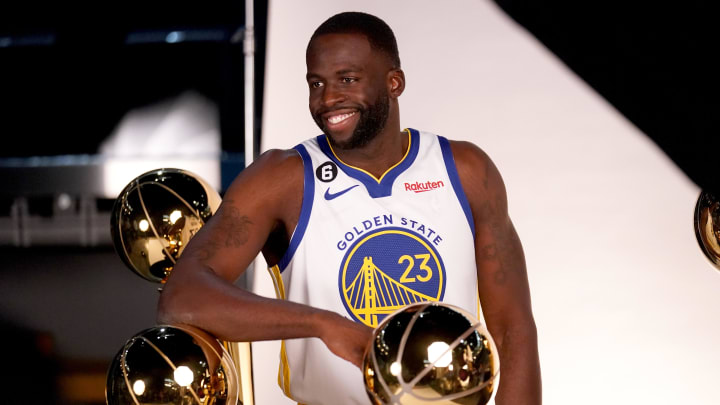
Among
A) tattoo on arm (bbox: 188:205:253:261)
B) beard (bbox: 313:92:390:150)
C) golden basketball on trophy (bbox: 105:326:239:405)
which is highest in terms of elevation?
beard (bbox: 313:92:390:150)

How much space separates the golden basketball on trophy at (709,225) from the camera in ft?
4.39

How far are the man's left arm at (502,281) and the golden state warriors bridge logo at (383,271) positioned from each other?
9cm

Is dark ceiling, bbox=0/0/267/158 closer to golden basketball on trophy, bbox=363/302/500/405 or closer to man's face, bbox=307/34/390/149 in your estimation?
man's face, bbox=307/34/390/149

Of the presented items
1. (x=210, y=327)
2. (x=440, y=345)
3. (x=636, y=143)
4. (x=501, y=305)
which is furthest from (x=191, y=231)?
(x=636, y=143)

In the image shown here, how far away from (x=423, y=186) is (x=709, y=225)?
0.46 meters

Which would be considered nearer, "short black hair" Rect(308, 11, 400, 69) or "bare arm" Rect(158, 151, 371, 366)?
"bare arm" Rect(158, 151, 371, 366)

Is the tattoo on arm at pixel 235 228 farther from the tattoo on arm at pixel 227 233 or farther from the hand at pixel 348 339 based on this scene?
the hand at pixel 348 339

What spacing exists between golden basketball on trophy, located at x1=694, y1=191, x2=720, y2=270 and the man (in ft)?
0.97

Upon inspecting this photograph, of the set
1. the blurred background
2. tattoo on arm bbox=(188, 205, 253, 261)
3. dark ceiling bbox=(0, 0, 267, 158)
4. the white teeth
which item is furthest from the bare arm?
dark ceiling bbox=(0, 0, 267, 158)

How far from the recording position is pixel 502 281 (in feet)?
4.45

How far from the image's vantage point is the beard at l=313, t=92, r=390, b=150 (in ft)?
4.41

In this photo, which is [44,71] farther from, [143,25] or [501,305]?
[501,305]

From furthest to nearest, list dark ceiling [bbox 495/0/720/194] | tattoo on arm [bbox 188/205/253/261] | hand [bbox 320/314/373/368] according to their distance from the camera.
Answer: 1. dark ceiling [bbox 495/0/720/194]
2. tattoo on arm [bbox 188/205/253/261]
3. hand [bbox 320/314/373/368]

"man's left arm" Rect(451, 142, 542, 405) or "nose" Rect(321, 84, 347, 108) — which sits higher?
"nose" Rect(321, 84, 347, 108)
